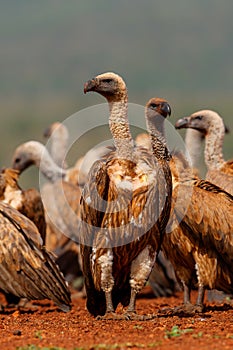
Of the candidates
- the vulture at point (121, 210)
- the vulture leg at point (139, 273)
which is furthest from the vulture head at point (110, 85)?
the vulture leg at point (139, 273)

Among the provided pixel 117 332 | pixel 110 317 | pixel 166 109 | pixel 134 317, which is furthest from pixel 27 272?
pixel 117 332

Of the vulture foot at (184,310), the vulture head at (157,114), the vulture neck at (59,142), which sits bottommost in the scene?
the vulture foot at (184,310)

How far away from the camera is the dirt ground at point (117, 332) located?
6.88m

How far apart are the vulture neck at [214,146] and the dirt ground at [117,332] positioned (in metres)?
3.28

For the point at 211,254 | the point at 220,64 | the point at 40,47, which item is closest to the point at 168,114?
the point at 211,254

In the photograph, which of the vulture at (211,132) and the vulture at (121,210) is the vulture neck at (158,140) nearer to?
the vulture at (121,210)

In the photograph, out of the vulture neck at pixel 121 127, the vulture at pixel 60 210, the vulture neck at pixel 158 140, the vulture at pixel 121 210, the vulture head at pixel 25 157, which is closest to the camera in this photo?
the vulture at pixel 121 210

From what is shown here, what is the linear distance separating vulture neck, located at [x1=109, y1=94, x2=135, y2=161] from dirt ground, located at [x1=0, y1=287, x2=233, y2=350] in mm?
1613

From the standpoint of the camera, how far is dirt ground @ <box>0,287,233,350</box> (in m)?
6.88

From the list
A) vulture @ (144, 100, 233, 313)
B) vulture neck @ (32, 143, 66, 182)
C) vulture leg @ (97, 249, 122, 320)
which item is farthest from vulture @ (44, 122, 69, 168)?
vulture leg @ (97, 249, 122, 320)

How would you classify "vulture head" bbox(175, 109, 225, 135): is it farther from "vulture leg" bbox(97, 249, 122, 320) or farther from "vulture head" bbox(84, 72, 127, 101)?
"vulture leg" bbox(97, 249, 122, 320)

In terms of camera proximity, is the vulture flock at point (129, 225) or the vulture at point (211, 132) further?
the vulture at point (211, 132)

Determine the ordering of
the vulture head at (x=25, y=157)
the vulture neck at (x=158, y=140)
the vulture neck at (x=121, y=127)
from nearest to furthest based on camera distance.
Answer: the vulture neck at (x=121, y=127)
the vulture neck at (x=158, y=140)
the vulture head at (x=25, y=157)

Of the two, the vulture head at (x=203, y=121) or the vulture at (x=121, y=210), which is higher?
the vulture head at (x=203, y=121)
